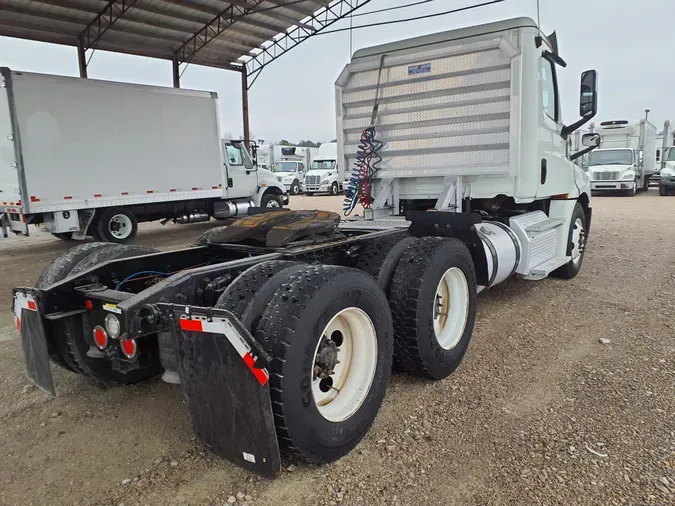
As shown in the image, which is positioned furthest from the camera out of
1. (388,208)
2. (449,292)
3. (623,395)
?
(388,208)

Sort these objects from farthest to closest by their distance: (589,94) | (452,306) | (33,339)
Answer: (589,94), (452,306), (33,339)

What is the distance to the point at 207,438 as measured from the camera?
7.76ft

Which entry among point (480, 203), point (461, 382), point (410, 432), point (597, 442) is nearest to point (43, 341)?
point (410, 432)

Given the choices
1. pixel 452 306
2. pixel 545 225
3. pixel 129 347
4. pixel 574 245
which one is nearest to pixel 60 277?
pixel 129 347

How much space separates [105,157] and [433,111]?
26.7ft

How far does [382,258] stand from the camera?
3666 millimetres

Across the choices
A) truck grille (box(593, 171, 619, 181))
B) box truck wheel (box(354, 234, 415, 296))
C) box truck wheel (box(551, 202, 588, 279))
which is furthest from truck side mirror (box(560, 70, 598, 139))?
truck grille (box(593, 171, 619, 181))

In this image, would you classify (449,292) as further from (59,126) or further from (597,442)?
(59,126)

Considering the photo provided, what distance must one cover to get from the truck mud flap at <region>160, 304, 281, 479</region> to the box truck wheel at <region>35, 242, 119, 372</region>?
1102 mm

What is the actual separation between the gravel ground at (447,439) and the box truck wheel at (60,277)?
409 millimetres

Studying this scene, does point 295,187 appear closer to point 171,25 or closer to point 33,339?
point 171,25

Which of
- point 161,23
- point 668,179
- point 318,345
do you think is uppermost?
point 161,23

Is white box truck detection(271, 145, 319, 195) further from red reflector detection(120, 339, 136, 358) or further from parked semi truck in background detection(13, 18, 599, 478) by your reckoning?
red reflector detection(120, 339, 136, 358)

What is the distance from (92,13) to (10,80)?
625cm
